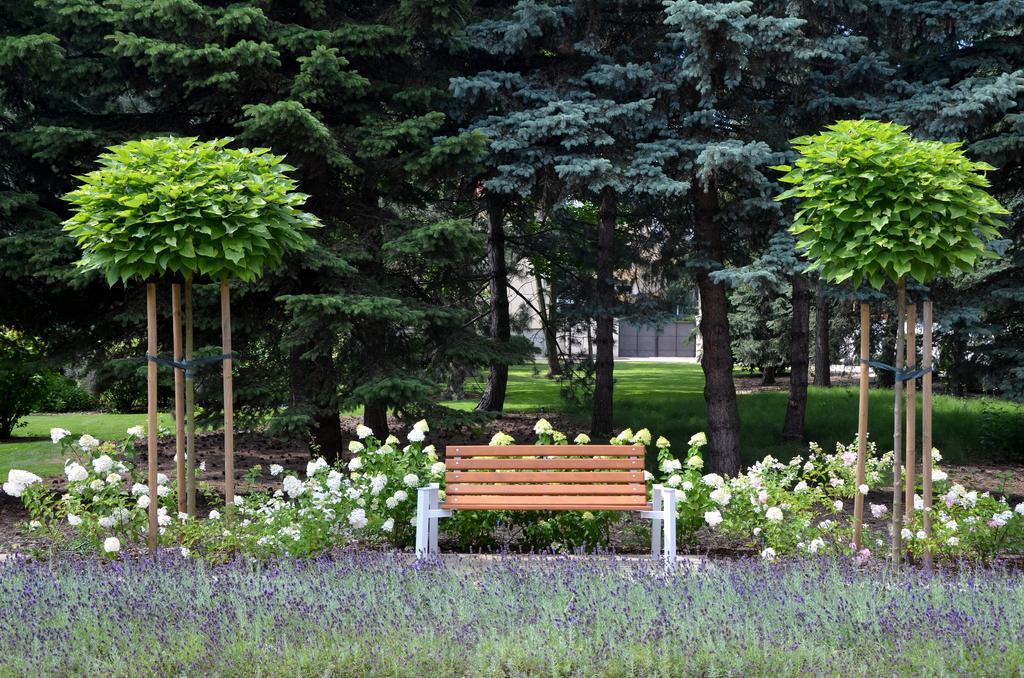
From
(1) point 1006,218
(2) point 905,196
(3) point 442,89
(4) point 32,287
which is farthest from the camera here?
(1) point 1006,218

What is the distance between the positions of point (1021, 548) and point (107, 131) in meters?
7.77

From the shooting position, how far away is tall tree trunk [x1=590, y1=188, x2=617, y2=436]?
11.2m

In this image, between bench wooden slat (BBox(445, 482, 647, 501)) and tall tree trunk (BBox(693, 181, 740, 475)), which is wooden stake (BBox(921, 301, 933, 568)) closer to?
bench wooden slat (BBox(445, 482, 647, 501))

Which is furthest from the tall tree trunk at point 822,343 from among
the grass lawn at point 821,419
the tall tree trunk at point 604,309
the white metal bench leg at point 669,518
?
the white metal bench leg at point 669,518

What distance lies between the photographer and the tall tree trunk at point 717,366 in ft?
32.5

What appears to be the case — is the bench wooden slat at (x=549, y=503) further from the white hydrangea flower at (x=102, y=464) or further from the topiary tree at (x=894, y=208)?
the white hydrangea flower at (x=102, y=464)

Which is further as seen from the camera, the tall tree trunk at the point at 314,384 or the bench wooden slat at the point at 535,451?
the tall tree trunk at the point at 314,384

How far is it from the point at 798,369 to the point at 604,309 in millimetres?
3122

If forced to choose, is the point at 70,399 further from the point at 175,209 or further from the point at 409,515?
the point at 175,209

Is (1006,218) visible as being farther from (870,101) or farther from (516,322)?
(516,322)

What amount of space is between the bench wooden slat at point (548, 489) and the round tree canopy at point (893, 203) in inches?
73.4

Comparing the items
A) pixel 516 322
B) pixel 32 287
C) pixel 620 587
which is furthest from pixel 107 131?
pixel 516 322

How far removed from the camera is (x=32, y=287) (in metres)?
8.70

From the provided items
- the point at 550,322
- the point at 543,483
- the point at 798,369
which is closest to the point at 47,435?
the point at 550,322
